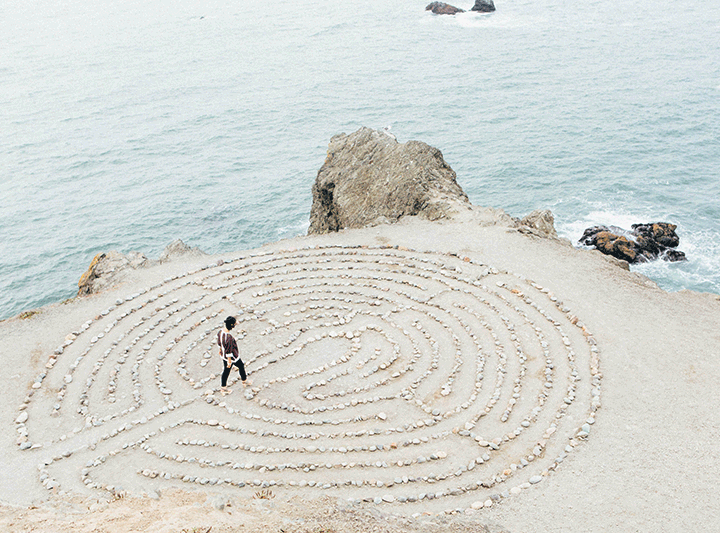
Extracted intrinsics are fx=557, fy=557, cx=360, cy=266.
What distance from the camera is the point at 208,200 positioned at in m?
49.6

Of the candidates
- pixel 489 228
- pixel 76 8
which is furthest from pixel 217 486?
pixel 76 8

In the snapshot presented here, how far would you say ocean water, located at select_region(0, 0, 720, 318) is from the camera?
4416cm

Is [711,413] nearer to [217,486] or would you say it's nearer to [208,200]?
[217,486]

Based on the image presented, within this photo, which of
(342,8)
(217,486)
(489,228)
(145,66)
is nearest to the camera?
(217,486)

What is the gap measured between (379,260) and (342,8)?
10867 centimetres

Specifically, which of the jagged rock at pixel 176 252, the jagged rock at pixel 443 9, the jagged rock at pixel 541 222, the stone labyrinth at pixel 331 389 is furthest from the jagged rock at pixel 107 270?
the jagged rock at pixel 443 9

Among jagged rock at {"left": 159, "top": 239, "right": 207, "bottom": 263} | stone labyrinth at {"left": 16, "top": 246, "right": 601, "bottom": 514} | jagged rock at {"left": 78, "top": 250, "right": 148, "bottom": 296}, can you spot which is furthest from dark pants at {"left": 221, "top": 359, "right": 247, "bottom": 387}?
jagged rock at {"left": 159, "top": 239, "right": 207, "bottom": 263}

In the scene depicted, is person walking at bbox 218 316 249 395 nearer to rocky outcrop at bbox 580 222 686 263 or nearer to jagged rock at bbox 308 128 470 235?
jagged rock at bbox 308 128 470 235

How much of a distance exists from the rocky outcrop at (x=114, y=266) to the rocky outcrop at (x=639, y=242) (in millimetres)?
25668

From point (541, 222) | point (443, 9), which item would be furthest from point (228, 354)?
point (443, 9)

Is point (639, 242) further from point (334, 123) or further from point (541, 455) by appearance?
point (334, 123)

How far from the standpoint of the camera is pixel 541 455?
1563 centimetres

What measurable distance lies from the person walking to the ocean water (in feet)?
83.2

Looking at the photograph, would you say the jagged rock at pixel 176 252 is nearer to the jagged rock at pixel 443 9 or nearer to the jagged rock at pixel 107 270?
the jagged rock at pixel 107 270
